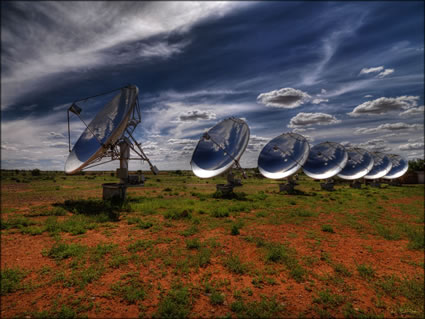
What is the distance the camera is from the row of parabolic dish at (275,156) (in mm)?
27328

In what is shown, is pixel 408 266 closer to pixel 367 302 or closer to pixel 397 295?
pixel 397 295

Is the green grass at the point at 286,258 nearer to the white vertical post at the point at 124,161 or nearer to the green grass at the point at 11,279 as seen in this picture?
the green grass at the point at 11,279

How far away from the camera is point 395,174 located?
5822 cm

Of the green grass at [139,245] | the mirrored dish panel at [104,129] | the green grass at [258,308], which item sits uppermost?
the mirrored dish panel at [104,129]

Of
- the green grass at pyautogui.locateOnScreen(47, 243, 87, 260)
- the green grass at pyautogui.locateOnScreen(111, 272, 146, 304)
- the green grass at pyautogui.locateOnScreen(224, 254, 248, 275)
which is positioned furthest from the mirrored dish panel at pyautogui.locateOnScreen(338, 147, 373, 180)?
the green grass at pyautogui.locateOnScreen(47, 243, 87, 260)

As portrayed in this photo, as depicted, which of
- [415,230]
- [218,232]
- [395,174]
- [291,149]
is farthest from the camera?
[395,174]

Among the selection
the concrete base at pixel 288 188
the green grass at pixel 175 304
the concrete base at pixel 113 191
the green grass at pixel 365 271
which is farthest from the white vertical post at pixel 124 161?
the concrete base at pixel 288 188

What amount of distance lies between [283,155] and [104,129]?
79.8ft

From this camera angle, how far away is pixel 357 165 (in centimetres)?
4728

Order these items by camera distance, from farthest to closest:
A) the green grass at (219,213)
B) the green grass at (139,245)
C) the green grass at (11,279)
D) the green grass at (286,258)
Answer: the green grass at (219,213) → the green grass at (139,245) → the green grass at (286,258) → the green grass at (11,279)

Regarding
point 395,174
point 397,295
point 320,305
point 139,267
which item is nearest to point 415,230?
point 397,295

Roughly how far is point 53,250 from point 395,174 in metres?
72.7

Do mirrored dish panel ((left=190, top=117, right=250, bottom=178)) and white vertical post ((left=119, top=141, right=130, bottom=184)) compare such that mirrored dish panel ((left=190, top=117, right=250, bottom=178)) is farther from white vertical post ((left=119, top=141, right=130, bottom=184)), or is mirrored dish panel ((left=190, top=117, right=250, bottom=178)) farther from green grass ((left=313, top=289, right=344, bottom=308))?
green grass ((left=313, top=289, right=344, bottom=308))

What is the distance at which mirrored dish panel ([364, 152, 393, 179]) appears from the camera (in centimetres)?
5209
